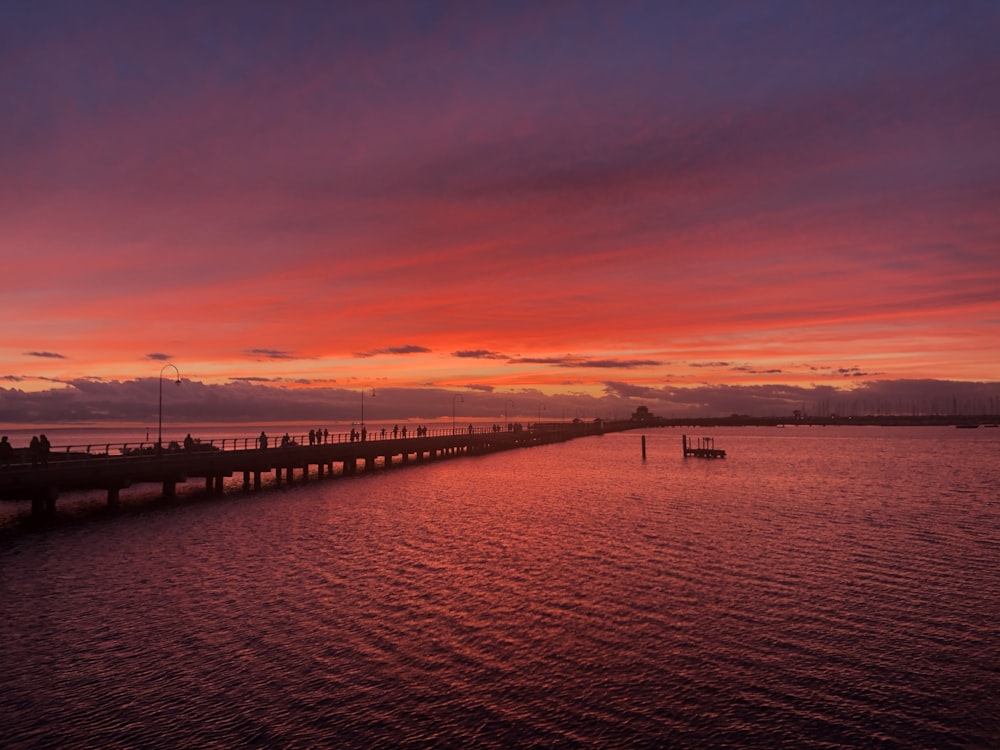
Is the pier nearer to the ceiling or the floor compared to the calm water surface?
nearer to the ceiling

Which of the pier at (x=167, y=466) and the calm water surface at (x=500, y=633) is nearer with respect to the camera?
the calm water surface at (x=500, y=633)

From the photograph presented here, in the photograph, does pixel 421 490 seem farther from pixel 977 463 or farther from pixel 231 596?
pixel 977 463

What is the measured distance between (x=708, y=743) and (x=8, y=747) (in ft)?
47.3

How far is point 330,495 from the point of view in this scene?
59344 millimetres

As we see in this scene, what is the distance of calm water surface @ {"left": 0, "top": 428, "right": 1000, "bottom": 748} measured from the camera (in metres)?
15.2

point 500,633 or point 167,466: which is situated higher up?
point 167,466

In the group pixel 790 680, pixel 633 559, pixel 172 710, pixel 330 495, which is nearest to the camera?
pixel 172 710

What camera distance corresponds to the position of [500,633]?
69.9ft

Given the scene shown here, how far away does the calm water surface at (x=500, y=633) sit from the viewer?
15180 mm

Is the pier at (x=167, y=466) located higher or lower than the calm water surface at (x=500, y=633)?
higher

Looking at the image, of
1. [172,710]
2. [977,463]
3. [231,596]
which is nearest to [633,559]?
[231,596]

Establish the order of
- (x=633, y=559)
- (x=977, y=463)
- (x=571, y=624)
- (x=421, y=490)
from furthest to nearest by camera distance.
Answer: (x=977, y=463) < (x=421, y=490) < (x=633, y=559) < (x=571, y=624)

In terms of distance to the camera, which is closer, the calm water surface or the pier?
the calm water surface

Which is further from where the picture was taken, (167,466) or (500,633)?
(167,466)
